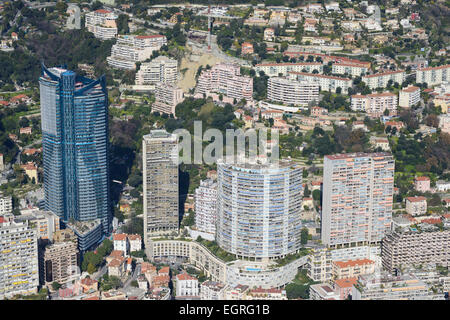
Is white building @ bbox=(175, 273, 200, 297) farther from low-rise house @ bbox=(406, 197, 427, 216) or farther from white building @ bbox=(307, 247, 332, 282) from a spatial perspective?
low-rise house @ bbox=(406, 197, 427, 216)

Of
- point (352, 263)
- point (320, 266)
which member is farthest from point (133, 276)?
point (352, 263)

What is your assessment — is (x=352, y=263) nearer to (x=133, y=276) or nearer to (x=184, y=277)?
(x=184, y=277)

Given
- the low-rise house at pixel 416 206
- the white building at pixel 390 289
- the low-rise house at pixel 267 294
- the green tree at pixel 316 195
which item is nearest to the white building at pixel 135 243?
the low-rise house at pixel 267 294

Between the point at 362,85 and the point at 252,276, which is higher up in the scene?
the point at 362,85

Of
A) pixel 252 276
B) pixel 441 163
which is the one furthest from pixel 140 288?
pixel 441 163

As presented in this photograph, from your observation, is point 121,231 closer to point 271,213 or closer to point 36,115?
point 271,213
